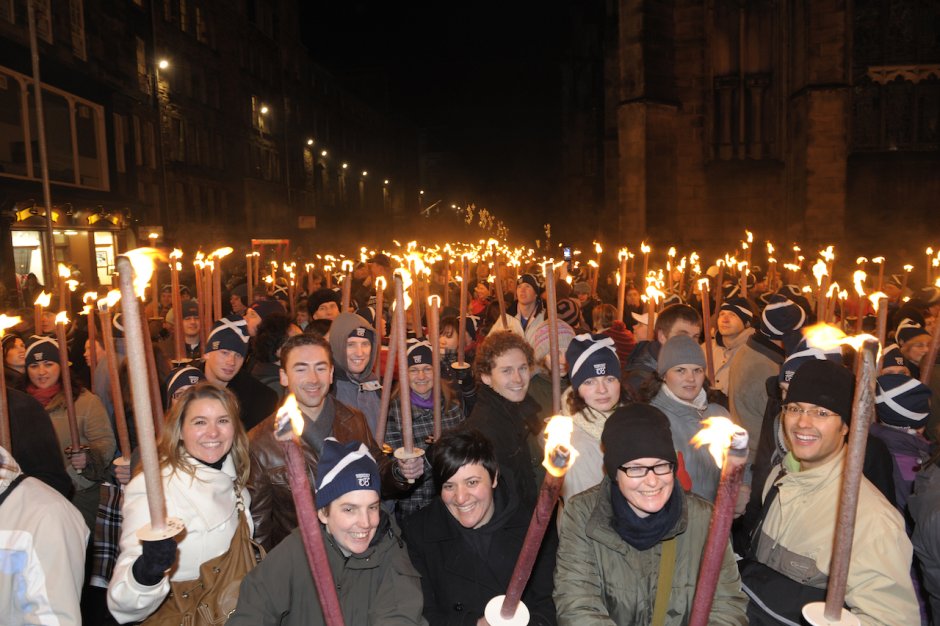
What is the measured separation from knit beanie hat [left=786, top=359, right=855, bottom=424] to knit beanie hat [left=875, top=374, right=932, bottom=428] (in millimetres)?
940

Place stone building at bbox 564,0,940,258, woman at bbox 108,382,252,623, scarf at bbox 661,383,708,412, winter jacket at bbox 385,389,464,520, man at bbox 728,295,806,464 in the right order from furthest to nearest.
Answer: stone building at bbox 564,0,940,258, man at bbox 728,295,806,464, winter jacket at bbox 385,389,464,520, scarf at bbox 661,383,708,412, woman at bbox 108,382,252,623

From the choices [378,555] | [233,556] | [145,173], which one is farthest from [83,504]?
[145,173]

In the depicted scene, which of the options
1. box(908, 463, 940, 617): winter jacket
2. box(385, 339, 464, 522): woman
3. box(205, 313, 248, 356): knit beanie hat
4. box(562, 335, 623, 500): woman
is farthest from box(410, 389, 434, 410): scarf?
box(908, 463, 940, 617): winter jacket

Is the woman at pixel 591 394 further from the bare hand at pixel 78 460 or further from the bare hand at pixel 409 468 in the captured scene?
the bare hand at pixel 78 460

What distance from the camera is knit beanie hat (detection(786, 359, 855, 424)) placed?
2.75 meters

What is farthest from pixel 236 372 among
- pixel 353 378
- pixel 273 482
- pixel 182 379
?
A: pixel 273 482

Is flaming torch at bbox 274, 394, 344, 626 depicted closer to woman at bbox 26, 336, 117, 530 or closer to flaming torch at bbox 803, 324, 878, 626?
flaming torch at bbox 803, 324, 878, 626

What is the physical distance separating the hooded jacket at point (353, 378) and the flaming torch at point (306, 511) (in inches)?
124

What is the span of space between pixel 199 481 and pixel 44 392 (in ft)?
8.16

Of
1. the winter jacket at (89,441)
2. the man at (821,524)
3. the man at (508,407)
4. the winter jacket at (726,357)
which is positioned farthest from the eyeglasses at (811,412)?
the winter jacket at (89,441)

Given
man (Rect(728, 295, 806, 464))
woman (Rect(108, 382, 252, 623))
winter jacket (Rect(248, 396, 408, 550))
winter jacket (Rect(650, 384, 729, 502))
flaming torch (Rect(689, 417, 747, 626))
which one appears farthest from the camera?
man (Rect(728, 295, 806, 464))

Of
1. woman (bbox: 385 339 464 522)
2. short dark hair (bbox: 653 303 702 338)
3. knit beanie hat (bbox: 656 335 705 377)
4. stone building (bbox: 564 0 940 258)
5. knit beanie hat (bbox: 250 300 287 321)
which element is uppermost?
stone building (bbox: 564 0 940 258)

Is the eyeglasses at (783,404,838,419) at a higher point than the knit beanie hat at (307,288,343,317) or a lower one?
lower

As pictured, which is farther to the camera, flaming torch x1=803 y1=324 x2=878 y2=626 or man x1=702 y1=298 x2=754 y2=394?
man x1=702 y1=298 x2=754 y2=394
